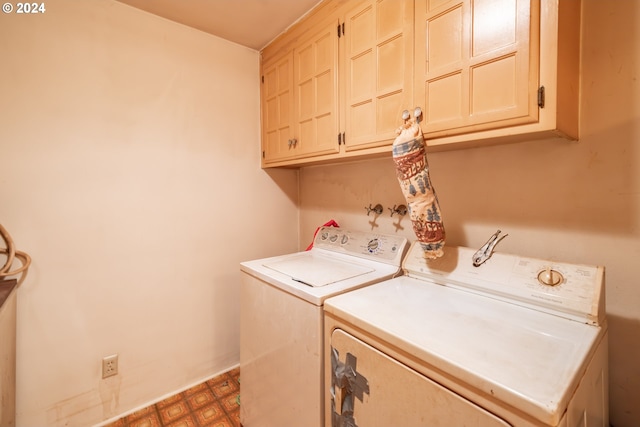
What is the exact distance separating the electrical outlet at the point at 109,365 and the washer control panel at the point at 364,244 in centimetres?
134

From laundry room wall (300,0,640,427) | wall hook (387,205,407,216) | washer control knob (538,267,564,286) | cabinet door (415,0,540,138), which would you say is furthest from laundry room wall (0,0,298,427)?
washer control knob (538,267,564,286)

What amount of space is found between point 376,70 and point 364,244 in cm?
89

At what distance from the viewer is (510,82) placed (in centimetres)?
92

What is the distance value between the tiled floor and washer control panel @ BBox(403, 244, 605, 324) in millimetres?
1442

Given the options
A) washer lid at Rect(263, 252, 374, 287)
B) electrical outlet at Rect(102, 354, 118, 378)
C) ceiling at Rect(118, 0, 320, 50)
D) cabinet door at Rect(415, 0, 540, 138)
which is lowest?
electrical outlet at Rect(102, 354, 118, 378)

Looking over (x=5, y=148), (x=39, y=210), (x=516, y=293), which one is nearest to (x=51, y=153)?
(x=5, y=148)

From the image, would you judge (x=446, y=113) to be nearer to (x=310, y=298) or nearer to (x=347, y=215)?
(x=310, y=298)

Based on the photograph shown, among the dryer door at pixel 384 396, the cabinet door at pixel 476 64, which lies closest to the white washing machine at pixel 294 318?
the dryer door at pixel 384 396

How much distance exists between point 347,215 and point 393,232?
1.26ft

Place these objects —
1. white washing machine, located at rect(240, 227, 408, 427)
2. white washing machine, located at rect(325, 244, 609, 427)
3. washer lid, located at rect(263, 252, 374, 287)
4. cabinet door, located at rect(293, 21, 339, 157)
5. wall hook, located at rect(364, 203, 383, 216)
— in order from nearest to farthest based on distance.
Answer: white washing machine, located at rect(325, 244, 609, 427) < white washing machine, located at rect(240, 227, 408, 427) < washer lid, located at rect(263, 252, 374, 287) < cabinet door, located at rect(293, 21, 339, 157) < wall hook, located at rect(364, 203, 383, 216)

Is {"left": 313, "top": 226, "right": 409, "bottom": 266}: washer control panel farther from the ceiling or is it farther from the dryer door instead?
the ceiling

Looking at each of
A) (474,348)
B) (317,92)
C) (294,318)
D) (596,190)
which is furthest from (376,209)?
(474,348)

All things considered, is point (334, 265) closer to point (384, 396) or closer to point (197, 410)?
point (384, 396)

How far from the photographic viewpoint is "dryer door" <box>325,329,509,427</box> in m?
0.70
